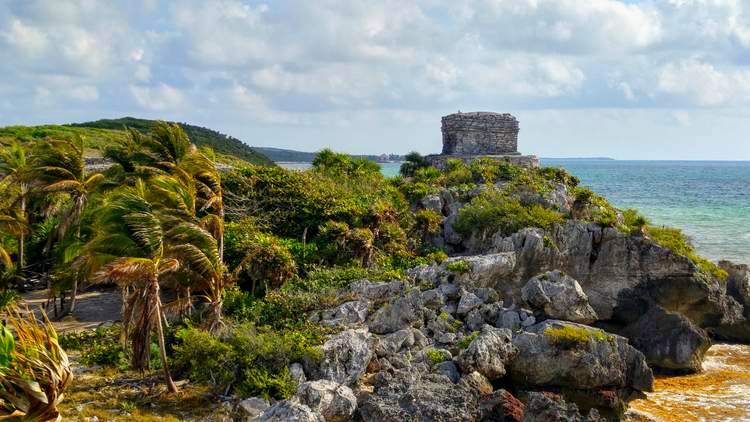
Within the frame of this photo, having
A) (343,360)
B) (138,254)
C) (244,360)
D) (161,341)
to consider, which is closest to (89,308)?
(161,341)

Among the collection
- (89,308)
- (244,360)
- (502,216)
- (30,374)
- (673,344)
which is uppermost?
(502,216)

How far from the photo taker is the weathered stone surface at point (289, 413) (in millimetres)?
10539

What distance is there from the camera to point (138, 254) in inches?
473

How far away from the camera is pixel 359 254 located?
20.4 metres

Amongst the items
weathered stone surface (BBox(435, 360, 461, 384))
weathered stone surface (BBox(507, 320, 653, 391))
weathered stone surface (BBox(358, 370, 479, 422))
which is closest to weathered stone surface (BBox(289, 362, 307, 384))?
weathered stone surface (BBox(358, 370, 479, 422))

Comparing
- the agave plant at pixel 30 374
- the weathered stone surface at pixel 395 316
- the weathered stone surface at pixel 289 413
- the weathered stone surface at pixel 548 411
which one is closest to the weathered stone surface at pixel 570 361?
the weathered stone surface at pixel 548 411

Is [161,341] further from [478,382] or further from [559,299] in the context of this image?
[559,299]

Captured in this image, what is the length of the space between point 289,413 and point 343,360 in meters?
2.77

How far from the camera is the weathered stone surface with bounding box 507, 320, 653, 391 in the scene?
14.3 meters

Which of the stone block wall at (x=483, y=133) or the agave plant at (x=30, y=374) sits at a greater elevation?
the stone block wall at (x=483, y=133)

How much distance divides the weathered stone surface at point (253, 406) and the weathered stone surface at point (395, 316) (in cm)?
444

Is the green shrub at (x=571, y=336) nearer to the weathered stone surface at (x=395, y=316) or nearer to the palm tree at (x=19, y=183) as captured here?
the weathered stone surface at (x=395, y=316)

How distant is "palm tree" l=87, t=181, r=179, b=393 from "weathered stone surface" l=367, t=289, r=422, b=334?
5358mm

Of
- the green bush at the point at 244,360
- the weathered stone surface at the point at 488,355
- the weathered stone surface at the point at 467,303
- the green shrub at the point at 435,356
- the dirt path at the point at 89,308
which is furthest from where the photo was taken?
the dirt path at the point at 89,308
